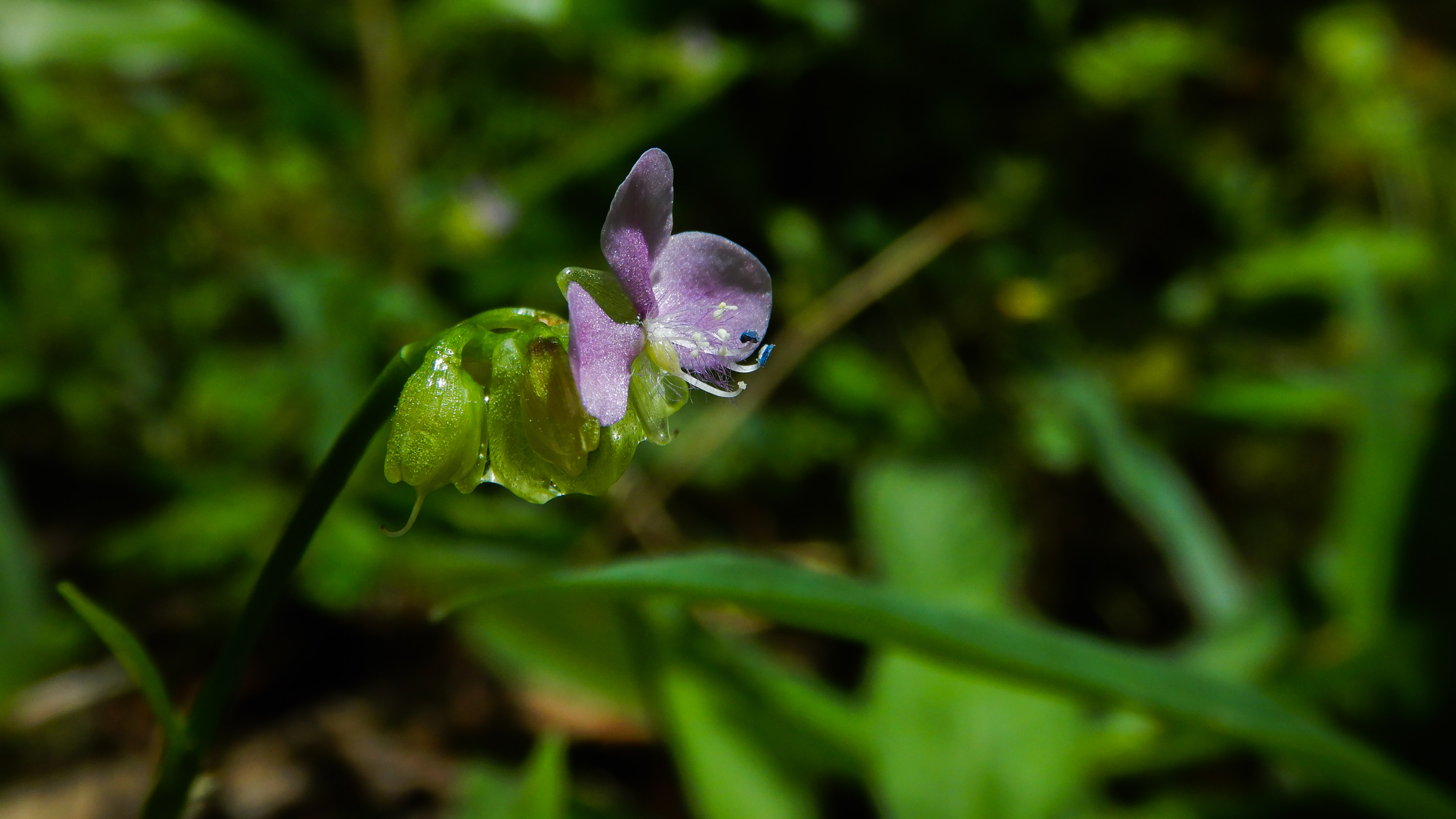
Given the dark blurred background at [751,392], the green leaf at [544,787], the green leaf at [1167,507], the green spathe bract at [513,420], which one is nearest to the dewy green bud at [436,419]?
the green spathe bract at [513,420]

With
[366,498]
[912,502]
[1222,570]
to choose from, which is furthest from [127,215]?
[1222,570]

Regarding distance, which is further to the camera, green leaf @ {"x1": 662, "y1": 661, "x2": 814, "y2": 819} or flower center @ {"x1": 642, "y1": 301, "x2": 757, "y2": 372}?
green leaf @ {"x1": 662, "y1": 661, "x2": 814, "y2": 819}

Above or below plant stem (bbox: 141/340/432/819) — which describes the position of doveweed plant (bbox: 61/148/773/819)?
above

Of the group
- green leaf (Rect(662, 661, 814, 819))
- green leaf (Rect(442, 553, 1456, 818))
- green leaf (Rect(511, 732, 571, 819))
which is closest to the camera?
green leaf (Rect(442, 553, 1456, 818))

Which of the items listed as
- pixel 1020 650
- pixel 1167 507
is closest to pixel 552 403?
pixel 1020 650

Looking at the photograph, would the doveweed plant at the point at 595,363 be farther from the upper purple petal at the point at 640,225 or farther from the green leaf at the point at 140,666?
the green leaf at the point at 140,666

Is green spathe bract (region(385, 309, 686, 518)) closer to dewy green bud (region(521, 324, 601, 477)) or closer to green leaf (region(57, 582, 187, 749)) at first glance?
dewy green bud (region(521, 324, 601, 477))

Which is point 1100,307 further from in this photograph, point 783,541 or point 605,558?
point 605,558

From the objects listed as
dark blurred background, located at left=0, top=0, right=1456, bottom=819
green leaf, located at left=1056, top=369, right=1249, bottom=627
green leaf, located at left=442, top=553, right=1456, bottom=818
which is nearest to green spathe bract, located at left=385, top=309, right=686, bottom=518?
green leaf, located at left=442, top=553, right=1456, bottom=818
